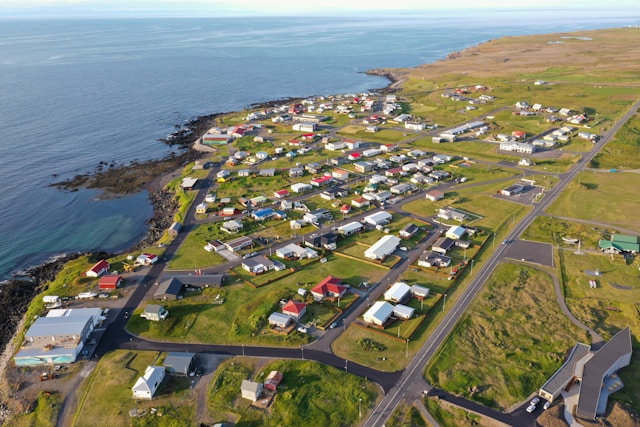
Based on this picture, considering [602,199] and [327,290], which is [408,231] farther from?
[602,199]

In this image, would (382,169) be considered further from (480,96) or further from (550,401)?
(480,96)

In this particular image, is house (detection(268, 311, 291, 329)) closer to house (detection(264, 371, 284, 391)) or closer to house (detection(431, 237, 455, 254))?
house (detection(264, 371, 284, 391))


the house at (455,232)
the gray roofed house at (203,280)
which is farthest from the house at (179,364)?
the house at (455,232)

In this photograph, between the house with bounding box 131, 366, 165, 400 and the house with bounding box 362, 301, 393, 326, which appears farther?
the house with bounding box 362, 301, 393, 326

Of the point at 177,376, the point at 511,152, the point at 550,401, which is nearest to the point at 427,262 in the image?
the point at 550,401

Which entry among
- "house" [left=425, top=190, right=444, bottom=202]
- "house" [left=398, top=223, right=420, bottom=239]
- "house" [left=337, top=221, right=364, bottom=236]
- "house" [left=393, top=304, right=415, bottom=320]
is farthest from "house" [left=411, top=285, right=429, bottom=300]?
"house" [left=425, top=190, right=444, bottom=202]

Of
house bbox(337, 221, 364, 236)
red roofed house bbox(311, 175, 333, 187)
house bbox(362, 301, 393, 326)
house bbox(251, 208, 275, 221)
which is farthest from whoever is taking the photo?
red roofed house bbox(311, 175, 333, 187)

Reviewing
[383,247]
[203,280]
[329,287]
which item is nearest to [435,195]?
[383,247]
